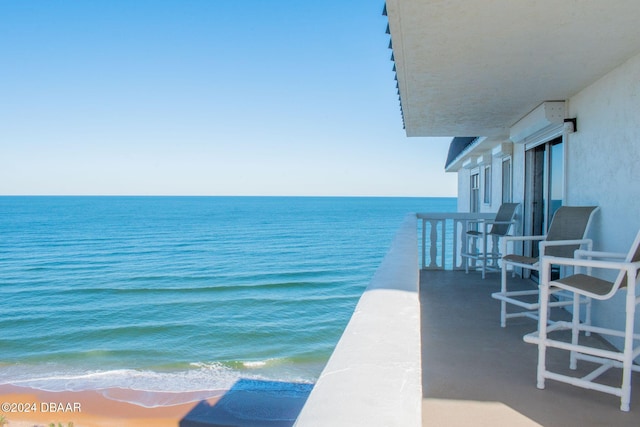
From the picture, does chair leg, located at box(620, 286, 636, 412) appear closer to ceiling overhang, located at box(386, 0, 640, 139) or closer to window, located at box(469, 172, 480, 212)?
ceiling overhang, located at box(386, 0, 640, 139)

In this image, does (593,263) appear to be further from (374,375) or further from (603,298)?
(374,375)

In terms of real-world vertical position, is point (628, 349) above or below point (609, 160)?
below

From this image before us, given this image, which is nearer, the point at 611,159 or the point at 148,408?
the point at 611,159

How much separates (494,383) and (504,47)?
216 centimetres

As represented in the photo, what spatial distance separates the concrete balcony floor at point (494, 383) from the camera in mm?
2197

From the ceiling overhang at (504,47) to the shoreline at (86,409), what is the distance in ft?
19.7

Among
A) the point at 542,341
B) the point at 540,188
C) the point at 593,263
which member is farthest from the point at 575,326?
the point at 540,188

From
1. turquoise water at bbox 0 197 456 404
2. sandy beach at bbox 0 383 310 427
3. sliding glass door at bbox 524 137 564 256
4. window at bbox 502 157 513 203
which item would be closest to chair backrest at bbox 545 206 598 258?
sliding glass door at bbox 524 137 564 256

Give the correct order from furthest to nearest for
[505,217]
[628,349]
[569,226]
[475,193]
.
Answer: [475,193]
[505,217]
[569,226]
[628,349]

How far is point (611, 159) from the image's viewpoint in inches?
132

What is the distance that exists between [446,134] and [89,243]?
29258 mm

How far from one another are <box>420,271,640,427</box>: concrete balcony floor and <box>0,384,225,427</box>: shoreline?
16.1ft

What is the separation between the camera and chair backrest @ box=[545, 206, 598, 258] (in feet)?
11.5

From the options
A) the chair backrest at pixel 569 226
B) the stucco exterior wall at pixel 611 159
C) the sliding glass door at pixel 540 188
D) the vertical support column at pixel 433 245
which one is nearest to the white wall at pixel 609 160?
the stucco exterior wall at pixel 611 159
